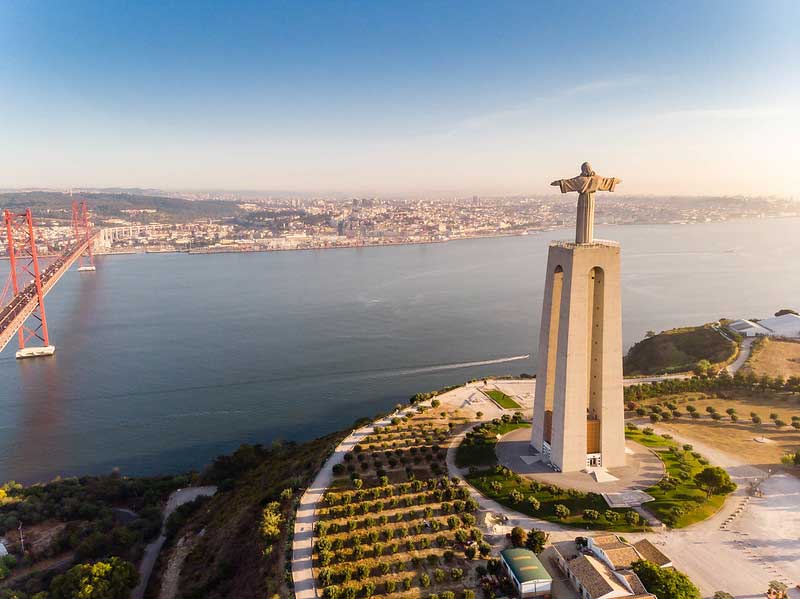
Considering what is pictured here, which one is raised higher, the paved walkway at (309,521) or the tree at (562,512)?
the tree at (562,512)

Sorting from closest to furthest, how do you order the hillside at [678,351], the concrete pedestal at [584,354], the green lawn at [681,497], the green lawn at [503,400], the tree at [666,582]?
the tree at [666,582] → the green lawn at [681,497] → the concrete pedestal at [584,354] → the green lawn at [503,400] → the hillside at [678,351]

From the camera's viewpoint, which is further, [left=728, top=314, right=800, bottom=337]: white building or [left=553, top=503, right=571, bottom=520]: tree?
[left=728, top=314, right=800, bottom=337]: white building

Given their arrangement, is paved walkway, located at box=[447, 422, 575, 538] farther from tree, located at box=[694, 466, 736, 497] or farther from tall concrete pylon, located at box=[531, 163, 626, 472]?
tree, located at box=[694, 466, 736, 497]

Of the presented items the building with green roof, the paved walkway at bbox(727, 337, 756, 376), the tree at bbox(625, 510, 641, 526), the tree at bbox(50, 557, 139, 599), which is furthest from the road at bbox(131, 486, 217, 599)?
the paved walkway at bbox(727, 337, 756, 376)

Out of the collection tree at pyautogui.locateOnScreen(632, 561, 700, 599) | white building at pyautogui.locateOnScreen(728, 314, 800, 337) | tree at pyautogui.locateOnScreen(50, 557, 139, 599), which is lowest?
tree at pyautogui.locateOnScreen(50, 557, 139, 599)

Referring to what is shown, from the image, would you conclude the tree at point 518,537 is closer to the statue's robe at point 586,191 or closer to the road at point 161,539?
the statue's robe at point 586,191

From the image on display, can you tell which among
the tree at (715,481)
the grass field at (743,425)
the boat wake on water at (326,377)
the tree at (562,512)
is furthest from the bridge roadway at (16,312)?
the grass field at (743,425)

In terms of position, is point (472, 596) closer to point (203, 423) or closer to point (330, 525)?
point (330, 525)
